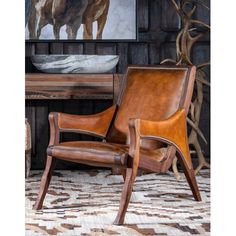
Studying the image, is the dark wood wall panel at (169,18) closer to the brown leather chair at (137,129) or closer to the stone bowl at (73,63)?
the stone bowl at (73,63)

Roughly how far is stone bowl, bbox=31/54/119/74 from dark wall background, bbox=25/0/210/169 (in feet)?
1.24

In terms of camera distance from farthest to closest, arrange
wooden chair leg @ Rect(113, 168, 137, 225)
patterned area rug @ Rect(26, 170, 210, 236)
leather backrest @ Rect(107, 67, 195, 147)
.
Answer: leather backrest @ Rect(107, 67, 195, 147), wooden chair leg @ Rect(113, 168, 137, 225), patterned area rug @ Rect(26, 170, 210, 236)

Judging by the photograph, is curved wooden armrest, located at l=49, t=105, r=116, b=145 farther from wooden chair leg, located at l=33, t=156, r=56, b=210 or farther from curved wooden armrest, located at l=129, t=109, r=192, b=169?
curved wooden armrest, located at l=129, t=109, r=192, b=169

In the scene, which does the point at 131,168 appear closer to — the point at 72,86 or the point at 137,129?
the point at 137,129

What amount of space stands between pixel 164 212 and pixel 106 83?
1.59 m

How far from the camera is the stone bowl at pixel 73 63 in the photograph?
470cm

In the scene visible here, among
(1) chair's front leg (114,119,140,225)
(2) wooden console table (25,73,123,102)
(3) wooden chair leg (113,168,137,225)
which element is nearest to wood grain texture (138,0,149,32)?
(2) wooden console table (25,73,123,102)

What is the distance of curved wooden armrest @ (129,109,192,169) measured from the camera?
3.14 m

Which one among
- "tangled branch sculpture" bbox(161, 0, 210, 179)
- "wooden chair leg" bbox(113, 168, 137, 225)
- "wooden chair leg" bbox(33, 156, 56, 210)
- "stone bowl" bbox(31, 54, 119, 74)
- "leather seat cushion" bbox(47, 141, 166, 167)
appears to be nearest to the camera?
"wooden chair leg" bbox(113, 168, 137, 225)

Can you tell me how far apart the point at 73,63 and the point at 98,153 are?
1635 millimetres

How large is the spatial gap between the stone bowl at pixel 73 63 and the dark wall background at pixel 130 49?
1.24ft

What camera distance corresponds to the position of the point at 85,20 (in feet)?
16.4

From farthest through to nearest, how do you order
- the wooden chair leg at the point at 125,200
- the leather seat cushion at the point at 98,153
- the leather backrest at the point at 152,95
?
the leather backrest at the point at 152,95 < the leather seat cushion at the point at 98,153 < the wooden chair leg at the point at 125,200

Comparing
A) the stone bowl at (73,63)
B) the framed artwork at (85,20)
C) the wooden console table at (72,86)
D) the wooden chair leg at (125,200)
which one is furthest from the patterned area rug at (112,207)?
the framed artwork at (85,20)
